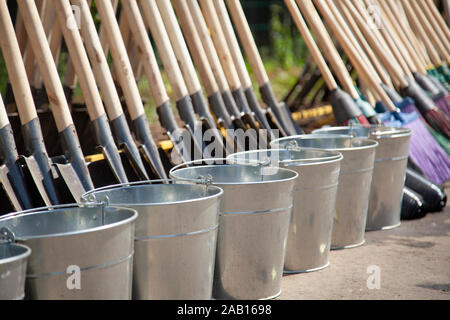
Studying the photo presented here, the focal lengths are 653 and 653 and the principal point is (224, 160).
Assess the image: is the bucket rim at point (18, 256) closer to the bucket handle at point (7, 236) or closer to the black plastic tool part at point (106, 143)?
the bucket handle at point (7, 236)

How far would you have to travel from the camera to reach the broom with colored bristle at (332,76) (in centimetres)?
414

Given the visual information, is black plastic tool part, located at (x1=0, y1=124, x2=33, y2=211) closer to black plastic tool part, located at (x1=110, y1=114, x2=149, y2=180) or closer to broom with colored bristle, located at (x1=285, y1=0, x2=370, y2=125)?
black plastic tool part, located at (x1=110, y1=114, x2=149, y2=180)

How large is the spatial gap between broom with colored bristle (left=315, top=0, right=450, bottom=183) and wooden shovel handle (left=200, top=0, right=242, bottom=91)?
899mm

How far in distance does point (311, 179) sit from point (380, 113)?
180 centimetres

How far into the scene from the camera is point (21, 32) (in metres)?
4.09

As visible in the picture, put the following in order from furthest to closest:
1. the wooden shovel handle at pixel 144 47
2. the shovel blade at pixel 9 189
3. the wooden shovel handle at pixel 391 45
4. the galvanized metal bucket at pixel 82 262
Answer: the wooden shovel handle at pixel 391 45
the wooden shovel handle at pixel 144 47
the shovel blade at pixel 9 189
the galvanized metal bucket at pixel 82 262

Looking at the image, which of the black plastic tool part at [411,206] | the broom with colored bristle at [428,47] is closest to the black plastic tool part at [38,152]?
the black plastic tool part at [411,206]

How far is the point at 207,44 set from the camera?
3695 millimetres

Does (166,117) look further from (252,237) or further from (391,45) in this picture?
(391,45)

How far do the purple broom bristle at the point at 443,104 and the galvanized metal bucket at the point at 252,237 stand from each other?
3002 millimetres

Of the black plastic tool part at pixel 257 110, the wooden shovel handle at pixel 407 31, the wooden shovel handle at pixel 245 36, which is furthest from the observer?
the wooden shovel handle at pixel 407 31

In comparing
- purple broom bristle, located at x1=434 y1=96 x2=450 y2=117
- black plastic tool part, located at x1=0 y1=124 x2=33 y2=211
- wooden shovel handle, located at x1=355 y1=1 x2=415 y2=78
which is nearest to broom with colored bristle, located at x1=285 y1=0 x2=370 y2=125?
wooden shovel handle, located at x1=355 y1=1 x2=415 y2=78
